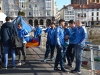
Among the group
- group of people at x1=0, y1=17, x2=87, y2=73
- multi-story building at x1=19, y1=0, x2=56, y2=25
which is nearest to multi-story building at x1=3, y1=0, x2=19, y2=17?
multi-story building at x1=19, y1=0, x2=56, y2=25

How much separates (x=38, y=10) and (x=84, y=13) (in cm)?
2947

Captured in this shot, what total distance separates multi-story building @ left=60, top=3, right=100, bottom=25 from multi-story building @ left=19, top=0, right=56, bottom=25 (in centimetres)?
1820

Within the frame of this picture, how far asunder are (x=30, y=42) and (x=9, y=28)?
7157 mm

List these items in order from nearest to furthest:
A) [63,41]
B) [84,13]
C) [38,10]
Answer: [63,41], [38,10], [84,13]

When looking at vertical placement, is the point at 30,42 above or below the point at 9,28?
below

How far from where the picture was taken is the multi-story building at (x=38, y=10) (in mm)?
100375

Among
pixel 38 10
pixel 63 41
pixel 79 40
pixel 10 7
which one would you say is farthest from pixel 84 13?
pixel 79 40

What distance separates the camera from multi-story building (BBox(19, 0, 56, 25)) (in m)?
100

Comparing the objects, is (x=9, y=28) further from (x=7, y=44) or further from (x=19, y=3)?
(x=19, y=3)

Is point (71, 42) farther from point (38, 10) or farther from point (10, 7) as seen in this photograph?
point (10, 7)

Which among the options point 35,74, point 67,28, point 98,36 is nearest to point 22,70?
point 35,74

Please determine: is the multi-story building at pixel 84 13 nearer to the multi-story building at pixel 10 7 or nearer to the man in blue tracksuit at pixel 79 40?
the multi-story building at pixel 10 7

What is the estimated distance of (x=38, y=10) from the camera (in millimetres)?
101188

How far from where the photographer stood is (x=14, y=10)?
101188 millimetres
